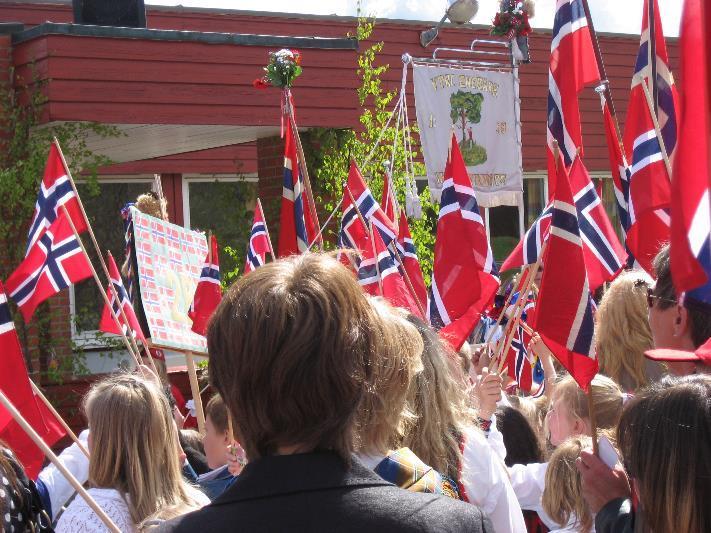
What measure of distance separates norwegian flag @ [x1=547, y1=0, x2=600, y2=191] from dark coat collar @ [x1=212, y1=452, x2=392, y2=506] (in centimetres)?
318

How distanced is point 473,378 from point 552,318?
1.76m

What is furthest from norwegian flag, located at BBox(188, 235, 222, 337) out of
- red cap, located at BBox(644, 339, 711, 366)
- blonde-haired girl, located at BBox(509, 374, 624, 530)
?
red cap, located at BBox(644, 339, 711, 366)

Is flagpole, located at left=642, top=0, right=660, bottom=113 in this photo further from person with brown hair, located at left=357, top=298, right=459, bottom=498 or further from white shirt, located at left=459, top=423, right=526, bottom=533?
person with brown hair, located at left=357, top=298, right=459, bottom=498

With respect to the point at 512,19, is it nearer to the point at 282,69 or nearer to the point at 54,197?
the point at 282,69

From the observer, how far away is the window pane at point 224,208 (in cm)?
1344

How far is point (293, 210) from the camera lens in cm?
783

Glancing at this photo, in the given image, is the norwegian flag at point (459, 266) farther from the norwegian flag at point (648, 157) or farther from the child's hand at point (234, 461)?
the child's hand at point (234, 461)

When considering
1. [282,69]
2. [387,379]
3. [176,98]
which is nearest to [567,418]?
[387,379]

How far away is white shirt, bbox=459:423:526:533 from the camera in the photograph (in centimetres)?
294

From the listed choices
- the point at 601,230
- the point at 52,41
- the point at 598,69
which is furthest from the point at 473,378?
the point at 52,41

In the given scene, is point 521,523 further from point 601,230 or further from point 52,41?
point 52,41

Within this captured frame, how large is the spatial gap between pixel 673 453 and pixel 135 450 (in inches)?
72.8

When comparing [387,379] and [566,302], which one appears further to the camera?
[566,302]

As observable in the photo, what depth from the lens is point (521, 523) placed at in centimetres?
306
